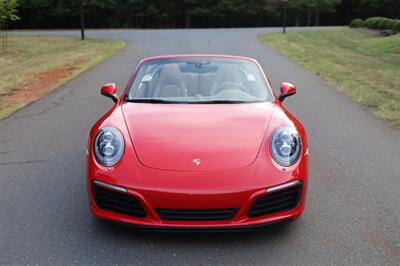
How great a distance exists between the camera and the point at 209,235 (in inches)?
141

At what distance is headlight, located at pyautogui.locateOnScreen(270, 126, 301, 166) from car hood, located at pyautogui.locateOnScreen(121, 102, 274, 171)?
111 mm

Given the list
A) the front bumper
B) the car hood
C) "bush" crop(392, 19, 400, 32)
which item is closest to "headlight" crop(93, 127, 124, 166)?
the car hood

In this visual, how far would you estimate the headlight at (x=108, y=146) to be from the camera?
3.58 meters

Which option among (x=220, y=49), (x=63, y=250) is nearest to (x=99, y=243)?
(x=63, y=250)

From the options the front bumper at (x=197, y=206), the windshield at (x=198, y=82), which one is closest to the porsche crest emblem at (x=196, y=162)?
the front bumper at (x=197, y=206)

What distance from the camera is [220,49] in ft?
66.0

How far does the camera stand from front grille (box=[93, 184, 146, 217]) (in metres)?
3.36

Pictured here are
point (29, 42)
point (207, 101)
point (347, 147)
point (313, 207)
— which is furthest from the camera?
point (29, 42)

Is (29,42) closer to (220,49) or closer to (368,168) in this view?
(220,49)

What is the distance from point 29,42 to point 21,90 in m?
15.9

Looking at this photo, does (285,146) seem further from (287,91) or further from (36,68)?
(36,68)

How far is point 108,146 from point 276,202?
4.34ft

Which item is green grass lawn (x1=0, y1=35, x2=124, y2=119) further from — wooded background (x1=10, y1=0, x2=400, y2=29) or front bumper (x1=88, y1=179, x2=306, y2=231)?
wooded background (x1=10, y1=0, x2=400, y2=29)

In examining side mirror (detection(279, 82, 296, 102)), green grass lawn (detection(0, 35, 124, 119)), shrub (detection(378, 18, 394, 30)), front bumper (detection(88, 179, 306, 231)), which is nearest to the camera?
front bumper (detection(88, 179, 306, 231))
